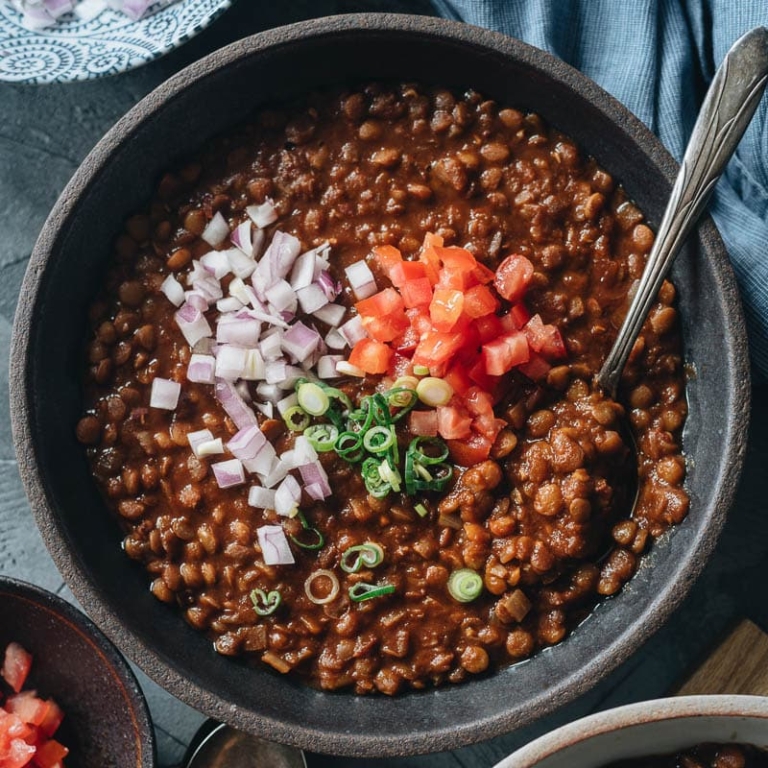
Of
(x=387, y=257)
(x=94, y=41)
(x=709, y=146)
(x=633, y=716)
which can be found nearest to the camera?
(x=633, y=716)

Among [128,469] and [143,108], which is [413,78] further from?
[128,469]

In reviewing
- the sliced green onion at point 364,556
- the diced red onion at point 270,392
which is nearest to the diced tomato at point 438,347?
the diced red onion at point 270,392

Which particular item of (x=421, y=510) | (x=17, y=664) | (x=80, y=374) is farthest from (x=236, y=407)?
(x=17, y=664)

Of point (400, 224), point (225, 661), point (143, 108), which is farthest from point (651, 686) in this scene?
point (143, 108)

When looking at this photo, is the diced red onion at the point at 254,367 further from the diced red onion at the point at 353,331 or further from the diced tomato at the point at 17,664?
the diced tomato at the point at 17,664

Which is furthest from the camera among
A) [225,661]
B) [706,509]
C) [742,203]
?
[742,203]

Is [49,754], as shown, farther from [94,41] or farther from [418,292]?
[94,41]
